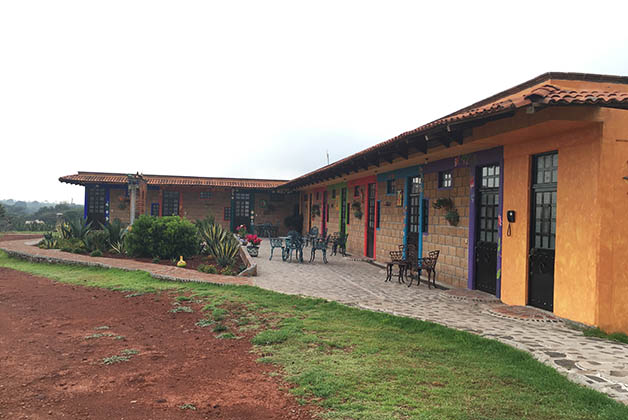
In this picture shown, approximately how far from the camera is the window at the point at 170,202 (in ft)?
86.3

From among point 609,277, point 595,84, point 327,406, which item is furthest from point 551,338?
point 595,84

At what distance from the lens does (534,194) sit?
7070mm

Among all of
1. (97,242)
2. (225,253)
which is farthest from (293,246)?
(97,242)

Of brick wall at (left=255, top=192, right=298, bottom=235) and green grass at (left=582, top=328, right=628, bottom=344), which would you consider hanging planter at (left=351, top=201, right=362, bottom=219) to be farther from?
brick wall at (left=255, top=192, right=298, bottom=235)

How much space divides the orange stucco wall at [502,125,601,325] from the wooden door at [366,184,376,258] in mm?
7606

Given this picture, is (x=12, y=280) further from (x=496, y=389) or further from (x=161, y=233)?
(x=496, y=389)

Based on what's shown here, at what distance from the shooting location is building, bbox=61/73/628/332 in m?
5.65

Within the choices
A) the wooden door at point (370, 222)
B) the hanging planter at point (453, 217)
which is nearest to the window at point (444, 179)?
the hanging planter at point (453, 217)

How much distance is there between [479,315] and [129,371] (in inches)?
196

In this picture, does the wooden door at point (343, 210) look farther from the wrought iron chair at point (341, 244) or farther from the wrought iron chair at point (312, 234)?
the wrought iron chair at point (312, 234)

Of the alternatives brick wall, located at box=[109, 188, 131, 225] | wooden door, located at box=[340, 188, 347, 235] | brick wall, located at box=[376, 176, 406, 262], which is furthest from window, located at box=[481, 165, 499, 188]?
brick wall, located at box=[109, 188, 131, 225]

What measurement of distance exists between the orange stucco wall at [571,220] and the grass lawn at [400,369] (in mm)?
2020

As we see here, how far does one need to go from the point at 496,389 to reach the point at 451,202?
6259 millimetres

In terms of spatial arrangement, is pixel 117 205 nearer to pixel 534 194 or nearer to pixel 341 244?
pixel 341 244
